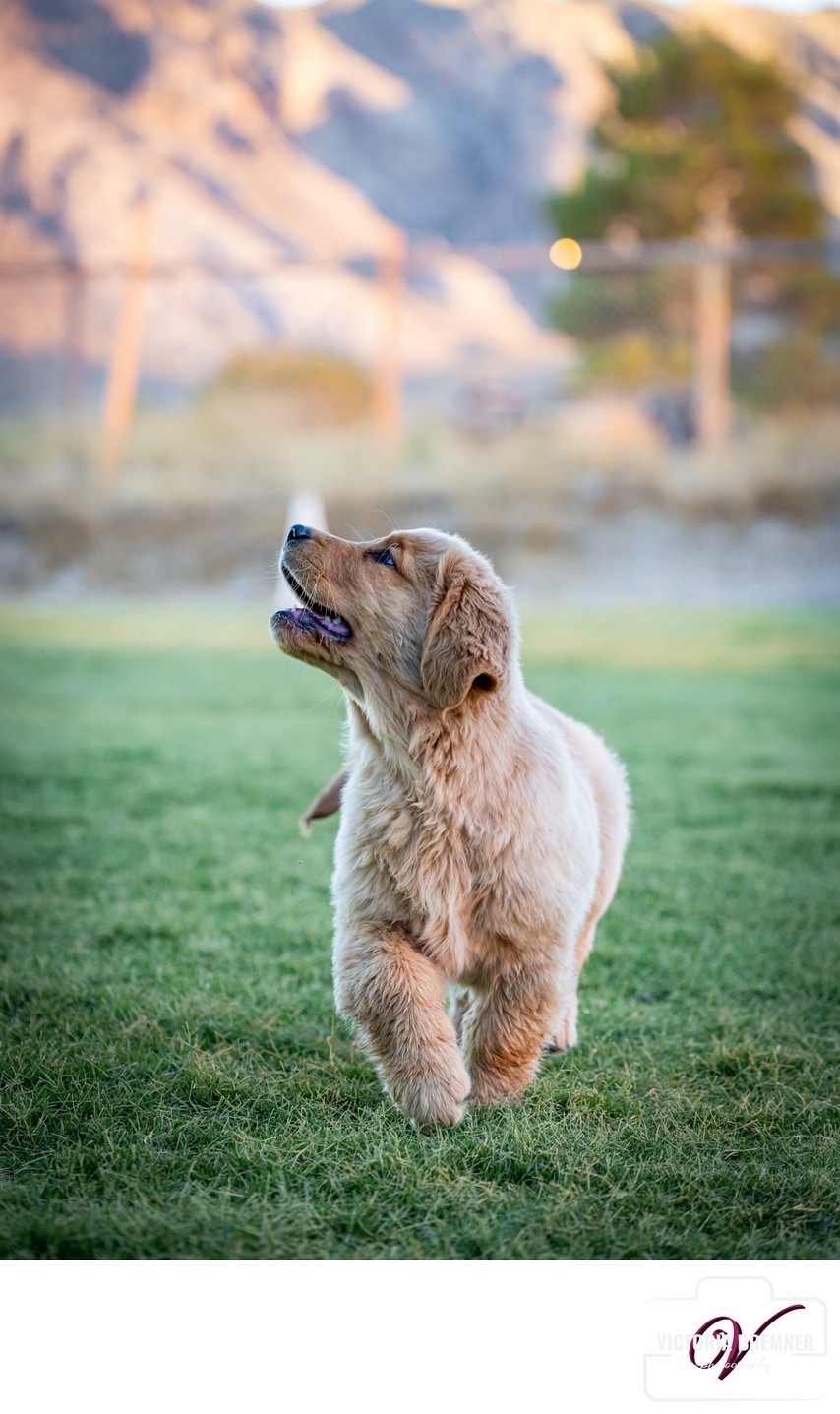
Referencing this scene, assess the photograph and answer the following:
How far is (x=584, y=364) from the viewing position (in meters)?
16.5

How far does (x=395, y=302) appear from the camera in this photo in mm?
14055

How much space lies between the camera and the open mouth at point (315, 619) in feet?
8.83

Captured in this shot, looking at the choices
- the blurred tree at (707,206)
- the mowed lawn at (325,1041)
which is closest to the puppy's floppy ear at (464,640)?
the mowed lawn at (325,1041)

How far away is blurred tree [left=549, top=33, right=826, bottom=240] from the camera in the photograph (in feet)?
50.4

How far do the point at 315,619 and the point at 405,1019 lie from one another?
810 mm

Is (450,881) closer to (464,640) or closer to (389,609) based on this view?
(464,640)

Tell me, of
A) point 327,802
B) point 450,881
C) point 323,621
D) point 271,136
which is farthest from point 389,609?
point 271,136

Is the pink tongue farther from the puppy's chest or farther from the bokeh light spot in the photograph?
the bokeh light spot

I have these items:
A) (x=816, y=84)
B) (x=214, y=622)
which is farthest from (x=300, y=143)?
(x=214, y=622)

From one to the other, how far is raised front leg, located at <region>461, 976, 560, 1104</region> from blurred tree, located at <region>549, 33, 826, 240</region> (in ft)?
48.2

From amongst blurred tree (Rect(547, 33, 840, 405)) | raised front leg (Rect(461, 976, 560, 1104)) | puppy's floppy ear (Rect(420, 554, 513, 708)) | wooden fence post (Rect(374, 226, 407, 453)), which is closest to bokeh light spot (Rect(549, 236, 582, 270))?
blurred tree (Rect(547, 33, 840, 405))

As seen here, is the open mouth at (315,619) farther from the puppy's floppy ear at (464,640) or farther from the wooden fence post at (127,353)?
the wooden fence post at (127,353)

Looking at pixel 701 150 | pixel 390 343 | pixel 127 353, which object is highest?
pixel 701 150
